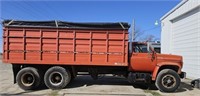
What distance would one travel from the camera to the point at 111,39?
38.5 ft

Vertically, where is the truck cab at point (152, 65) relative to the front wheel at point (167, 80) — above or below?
above

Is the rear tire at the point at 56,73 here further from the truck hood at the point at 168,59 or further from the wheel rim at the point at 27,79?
the truck hood at the point at 168,59

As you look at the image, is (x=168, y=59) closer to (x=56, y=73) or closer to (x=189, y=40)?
(x=56, y=73)

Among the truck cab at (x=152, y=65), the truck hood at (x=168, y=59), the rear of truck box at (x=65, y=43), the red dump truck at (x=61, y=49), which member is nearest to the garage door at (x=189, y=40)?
the truck hood at (x=168, y=59)

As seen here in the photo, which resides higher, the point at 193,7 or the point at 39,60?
the point at 193,7

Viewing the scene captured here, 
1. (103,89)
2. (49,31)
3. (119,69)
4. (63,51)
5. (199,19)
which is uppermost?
(199,19)

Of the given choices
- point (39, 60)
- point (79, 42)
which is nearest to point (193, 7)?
point (79, 42)

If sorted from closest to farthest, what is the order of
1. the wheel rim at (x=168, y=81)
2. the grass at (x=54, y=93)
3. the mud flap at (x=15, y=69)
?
the grass at (x=54, y=93) → the wheel rim at (x=168, y=81) → the mud flap at (x=15, y=69)

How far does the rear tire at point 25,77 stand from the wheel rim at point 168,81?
211 inches

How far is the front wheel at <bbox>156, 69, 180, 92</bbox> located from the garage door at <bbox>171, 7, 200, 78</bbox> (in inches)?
185

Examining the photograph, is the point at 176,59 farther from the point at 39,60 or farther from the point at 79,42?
the point at 39,60

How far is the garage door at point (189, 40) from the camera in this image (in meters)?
16.1

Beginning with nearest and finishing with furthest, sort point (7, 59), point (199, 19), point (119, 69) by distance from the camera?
point (7, 59) → point (119, 69) → point (199, 19)

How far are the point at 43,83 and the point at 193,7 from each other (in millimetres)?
9824
